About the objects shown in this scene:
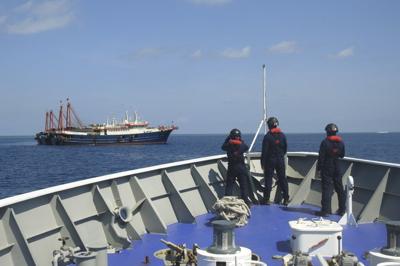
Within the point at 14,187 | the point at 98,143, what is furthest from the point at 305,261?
the point at 98,143

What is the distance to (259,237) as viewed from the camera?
23.8ft

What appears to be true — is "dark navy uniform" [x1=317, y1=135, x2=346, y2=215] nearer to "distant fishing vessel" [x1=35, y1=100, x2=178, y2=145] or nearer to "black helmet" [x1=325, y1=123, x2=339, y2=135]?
"black helmet" [x1=325, y1=123, x2=339, y2=135]

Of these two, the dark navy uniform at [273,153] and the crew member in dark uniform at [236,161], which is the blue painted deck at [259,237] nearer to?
the crew member in dark uniform at [236,161]

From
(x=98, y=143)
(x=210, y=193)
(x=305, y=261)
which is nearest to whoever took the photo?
(x=305, y=261)

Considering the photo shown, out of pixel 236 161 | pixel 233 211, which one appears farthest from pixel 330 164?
pixel 233 211

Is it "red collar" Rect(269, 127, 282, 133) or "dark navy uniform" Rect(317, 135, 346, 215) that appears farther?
"red collar" Rect(269, 127, 282, 133)

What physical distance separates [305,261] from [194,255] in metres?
1.45

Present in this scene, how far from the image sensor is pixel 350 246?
22.0ft

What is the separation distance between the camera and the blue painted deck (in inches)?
249

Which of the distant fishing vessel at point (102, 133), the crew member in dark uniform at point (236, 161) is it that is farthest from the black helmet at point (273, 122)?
the distant fishing vessel at point (102, 133)

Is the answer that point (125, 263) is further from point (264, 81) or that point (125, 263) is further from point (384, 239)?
point (264, 81)

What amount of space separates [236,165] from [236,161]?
0.08 meters

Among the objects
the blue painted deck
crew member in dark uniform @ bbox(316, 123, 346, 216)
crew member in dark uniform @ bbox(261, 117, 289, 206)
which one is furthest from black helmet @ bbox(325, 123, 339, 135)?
the blue painted deck

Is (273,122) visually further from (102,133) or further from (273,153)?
(102,133)
